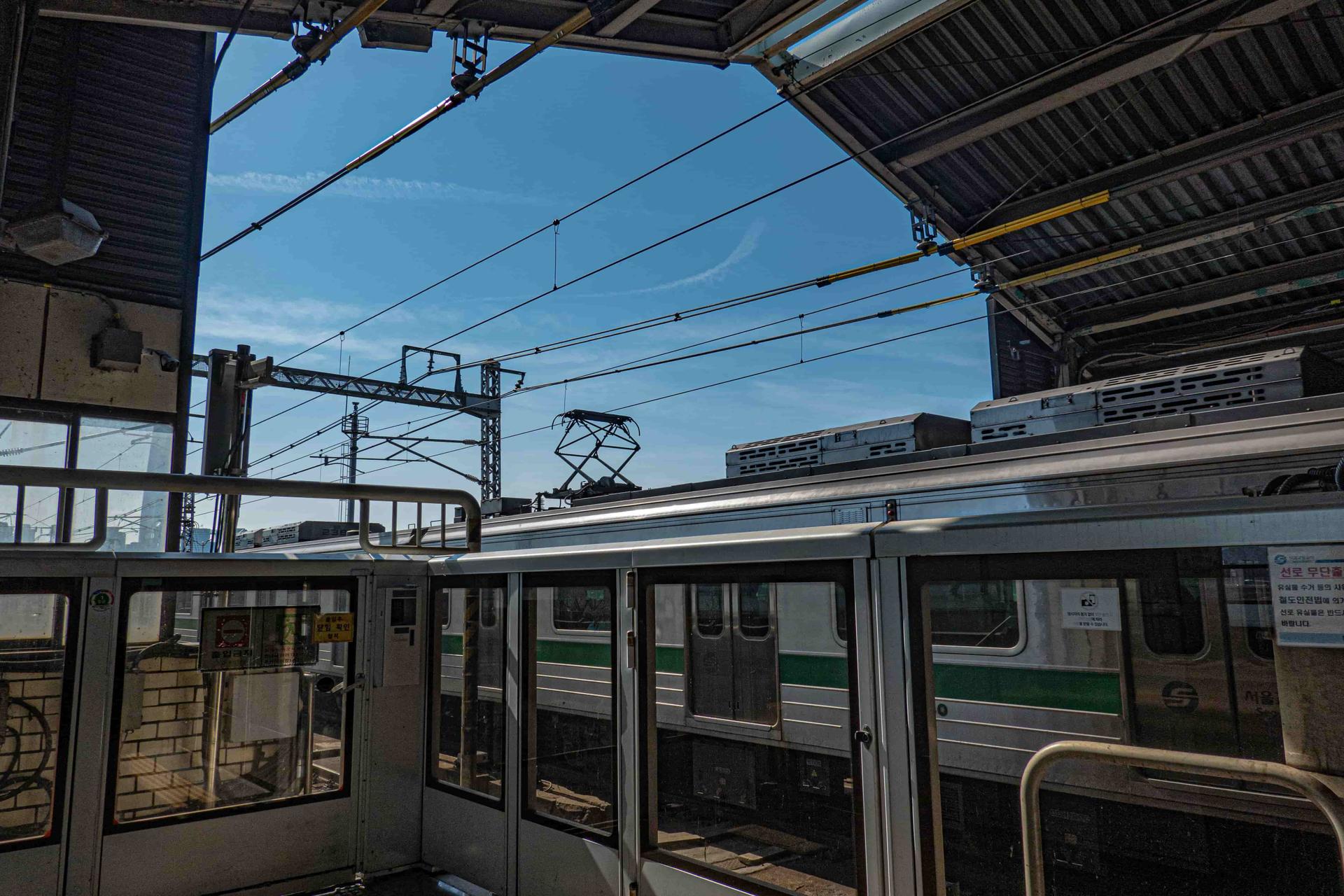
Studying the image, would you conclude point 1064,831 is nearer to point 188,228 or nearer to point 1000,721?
point 1000,721

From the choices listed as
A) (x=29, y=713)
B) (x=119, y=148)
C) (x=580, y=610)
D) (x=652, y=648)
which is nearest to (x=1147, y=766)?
(x=652, y=648)

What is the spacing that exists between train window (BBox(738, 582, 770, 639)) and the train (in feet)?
0.05

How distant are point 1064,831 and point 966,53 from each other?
18.9 ft

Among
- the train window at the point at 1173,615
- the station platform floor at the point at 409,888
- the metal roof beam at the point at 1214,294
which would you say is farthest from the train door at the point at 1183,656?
the metal roof beam at the point at 1214,294

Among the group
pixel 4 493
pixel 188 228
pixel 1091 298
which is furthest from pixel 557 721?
pixel 1091 298

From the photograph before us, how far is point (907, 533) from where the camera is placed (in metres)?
3.09

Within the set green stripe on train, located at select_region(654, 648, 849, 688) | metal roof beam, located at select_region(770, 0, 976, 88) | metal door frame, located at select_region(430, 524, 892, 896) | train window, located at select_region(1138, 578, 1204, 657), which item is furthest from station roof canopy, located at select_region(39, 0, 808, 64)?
train window, located at select_region(1138, 578, 1204, 657)

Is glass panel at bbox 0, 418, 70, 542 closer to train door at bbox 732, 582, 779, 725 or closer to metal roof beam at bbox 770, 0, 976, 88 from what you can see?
train door at bbox 732, 582, 779, 725

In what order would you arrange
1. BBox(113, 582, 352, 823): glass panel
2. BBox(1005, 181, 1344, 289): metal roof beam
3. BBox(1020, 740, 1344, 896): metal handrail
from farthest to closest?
BBox(1005, 181, 1344, 289): metal roof beam → BBox(113, 582, 352, 823): glass panel → BBox(1020, 740, 1344, 896): metal handrail

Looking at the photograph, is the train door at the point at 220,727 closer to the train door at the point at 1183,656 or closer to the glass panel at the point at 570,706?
the glass panel at the point at 570,706

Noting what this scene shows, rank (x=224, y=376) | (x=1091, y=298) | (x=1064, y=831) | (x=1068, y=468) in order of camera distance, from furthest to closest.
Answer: (x=1091, y=298) < (x=224, y=376) < (x=1068, y=468) < (x=1064, y=831)

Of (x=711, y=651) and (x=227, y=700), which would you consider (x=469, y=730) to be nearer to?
(x=227, y=700)

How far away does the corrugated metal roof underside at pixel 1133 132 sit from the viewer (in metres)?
6.35

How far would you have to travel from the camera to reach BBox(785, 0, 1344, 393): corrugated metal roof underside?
635 cm
